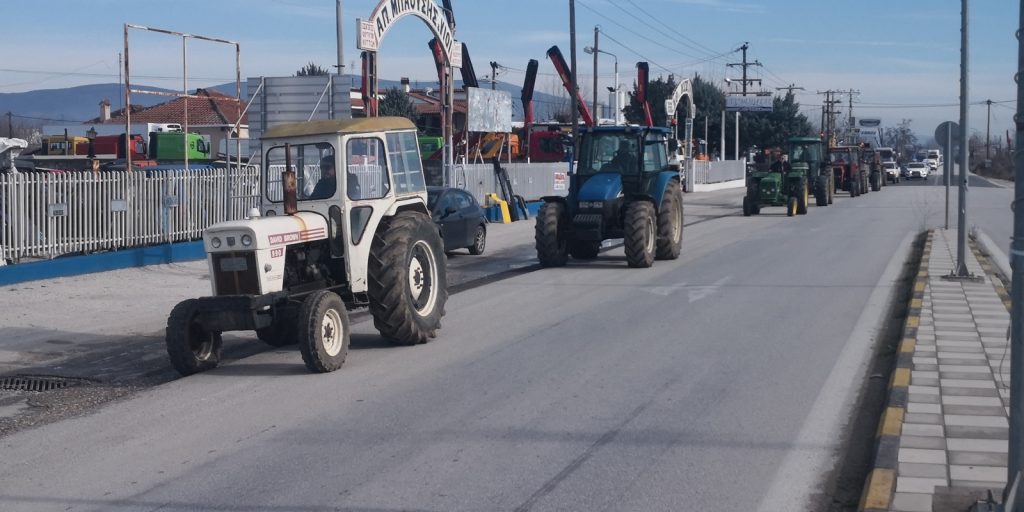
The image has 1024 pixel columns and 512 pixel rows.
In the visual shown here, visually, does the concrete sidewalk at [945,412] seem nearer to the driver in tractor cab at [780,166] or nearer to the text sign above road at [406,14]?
the text sign above road at [406,14]

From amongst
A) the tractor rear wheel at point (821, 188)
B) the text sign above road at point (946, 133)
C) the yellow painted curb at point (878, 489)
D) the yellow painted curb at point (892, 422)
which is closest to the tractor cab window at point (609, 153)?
the text sign above road at point (946, 133)

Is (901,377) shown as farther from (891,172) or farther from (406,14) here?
(891,172)

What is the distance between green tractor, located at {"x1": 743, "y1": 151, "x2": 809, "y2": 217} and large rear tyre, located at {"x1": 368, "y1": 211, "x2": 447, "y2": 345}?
993 inches

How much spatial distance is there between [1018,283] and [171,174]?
60.8 feet

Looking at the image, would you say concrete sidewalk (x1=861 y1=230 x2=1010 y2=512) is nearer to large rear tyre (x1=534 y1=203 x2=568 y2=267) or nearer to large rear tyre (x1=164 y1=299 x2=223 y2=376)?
large rear tyre (x1=164 y1=299 x2=223 y2=376)

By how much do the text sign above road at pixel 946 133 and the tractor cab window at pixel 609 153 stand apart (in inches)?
204

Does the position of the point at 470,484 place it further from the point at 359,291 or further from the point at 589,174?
the point at 589,174

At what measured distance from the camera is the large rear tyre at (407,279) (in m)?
10.9

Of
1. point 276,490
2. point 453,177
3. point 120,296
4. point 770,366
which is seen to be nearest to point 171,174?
point 120,296

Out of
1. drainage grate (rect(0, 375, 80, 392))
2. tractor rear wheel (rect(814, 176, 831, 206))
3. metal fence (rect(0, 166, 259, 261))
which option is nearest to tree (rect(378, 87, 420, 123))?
tractor rear wheel (rect(814, 176, 831, 206))

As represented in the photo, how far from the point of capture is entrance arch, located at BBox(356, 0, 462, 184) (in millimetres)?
23703

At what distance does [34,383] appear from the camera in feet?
34.5

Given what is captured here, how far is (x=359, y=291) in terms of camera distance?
11.0 meters

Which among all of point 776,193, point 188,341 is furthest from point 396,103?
point 188,341
